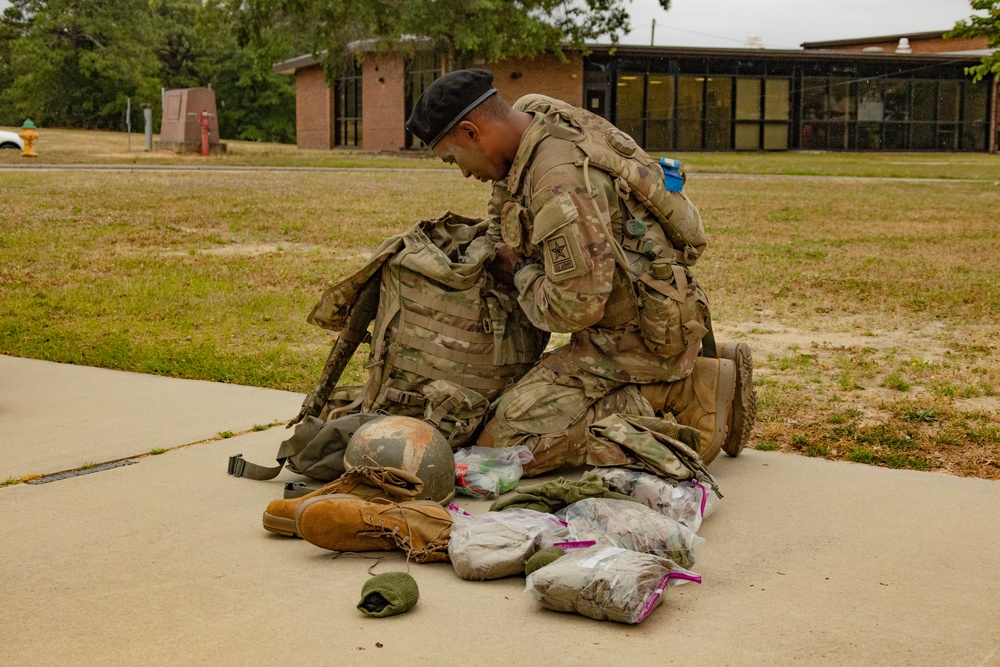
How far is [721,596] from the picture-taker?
3.15 m

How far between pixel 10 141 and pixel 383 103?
43.7 ft

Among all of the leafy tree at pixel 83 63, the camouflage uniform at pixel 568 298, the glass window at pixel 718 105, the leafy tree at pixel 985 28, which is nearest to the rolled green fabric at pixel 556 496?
the camouflage uniform at pixel 568 298

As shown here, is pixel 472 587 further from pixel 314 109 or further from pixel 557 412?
pixel 314 109

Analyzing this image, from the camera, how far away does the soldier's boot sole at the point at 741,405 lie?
4602 millimetres

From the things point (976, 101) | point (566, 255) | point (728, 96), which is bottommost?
point (566, 255)

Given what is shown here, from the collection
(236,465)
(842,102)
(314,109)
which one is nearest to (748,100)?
(842,102)

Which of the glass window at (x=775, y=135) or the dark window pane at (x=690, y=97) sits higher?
the dark window pane at (x=690, y=97)

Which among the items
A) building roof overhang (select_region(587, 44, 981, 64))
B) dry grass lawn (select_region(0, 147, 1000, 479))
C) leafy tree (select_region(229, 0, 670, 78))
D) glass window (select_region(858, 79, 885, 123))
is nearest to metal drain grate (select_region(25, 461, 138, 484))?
dry grass lawn (select_region(0, 147, 1000, 479))

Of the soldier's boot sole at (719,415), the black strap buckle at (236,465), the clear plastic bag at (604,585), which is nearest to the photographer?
the clear plastic bag at (604,585)

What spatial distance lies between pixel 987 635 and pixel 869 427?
233 centimetres

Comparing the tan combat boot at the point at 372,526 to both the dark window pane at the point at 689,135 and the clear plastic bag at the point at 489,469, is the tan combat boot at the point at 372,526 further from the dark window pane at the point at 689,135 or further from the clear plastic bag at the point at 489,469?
the dark window pane at the point at 689,135

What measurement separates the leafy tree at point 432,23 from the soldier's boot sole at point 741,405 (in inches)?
1088

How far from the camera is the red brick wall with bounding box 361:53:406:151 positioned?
129 feet

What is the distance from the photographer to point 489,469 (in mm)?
4266
